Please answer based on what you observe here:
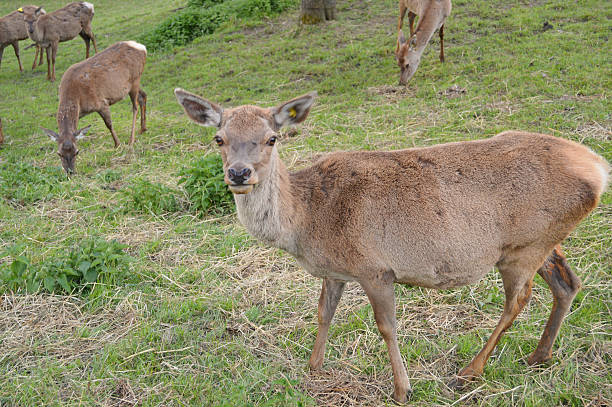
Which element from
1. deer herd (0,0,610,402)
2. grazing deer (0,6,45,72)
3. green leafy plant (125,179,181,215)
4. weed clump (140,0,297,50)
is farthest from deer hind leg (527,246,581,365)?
grazing deer (0,6,45,72)

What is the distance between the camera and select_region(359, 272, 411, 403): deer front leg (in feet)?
11.2

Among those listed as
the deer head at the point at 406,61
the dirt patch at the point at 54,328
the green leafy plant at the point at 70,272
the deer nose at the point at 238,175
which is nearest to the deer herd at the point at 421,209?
the deer nose at the point at 238,175

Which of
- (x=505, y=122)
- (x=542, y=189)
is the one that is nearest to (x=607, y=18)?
(x=505, y=122)

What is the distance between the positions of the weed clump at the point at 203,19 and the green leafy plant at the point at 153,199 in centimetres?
951

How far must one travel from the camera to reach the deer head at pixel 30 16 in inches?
634

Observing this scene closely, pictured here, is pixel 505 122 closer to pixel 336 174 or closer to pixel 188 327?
pixel 336 174

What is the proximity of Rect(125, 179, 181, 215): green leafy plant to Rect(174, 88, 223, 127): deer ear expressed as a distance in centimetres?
273

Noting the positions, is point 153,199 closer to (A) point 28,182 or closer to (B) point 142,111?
(A) point 28,182

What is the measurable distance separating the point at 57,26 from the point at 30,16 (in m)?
1.47

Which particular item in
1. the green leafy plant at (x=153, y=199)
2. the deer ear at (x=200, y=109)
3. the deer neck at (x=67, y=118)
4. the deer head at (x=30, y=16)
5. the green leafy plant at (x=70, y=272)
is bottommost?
the deer head at (x=30, y=16)

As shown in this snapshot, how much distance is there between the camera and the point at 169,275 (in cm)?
509

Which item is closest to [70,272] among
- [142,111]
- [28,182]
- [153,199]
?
[153,199]

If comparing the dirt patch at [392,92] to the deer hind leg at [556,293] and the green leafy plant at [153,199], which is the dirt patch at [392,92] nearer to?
the green leafy plant at [153,199]

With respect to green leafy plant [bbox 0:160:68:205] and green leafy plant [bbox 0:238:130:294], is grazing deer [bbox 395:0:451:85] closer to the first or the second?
green leafy plant [bbox 0:160:68:205]
